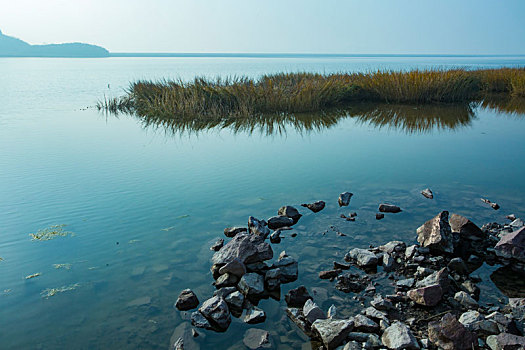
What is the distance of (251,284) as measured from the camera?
3.49 meters

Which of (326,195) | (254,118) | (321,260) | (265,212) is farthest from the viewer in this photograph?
(254,118)

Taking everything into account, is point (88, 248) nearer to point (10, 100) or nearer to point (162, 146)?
point (162, 146)

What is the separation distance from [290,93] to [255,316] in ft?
39.4

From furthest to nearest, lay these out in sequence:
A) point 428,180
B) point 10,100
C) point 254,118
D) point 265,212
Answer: point 10,100, point 254,118, point 428,180, point 265,212

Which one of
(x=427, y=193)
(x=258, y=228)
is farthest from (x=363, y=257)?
(x=427, y=193)

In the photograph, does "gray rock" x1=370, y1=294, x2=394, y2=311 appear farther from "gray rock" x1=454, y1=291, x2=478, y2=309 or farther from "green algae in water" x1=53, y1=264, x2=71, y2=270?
"green algae in water" x1=53, y1=264, x2=71, y2=270

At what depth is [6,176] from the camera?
22.6 ft

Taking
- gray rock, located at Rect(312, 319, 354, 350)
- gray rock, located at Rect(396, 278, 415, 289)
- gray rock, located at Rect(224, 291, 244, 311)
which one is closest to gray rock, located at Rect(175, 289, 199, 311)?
gray rock, located at Rect(224, 291, 244, 311)

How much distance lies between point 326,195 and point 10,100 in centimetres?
1810

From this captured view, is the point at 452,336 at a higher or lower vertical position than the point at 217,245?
higher

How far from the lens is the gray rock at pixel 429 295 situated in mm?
3137

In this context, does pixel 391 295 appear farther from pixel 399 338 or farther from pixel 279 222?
pixel 279 222

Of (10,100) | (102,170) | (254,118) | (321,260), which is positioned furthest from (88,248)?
(10,100)

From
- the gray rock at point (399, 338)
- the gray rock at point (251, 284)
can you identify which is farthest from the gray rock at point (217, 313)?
the gray rock at point (399, 338)
